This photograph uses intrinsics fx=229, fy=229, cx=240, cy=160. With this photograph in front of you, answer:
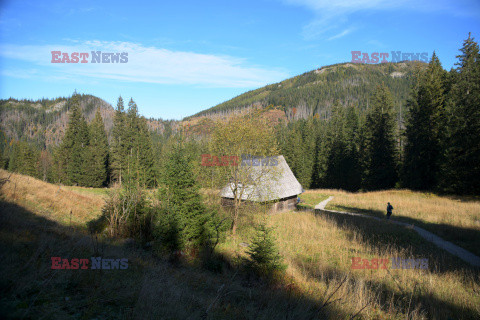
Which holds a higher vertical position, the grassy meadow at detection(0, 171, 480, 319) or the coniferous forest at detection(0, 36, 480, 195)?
the coniferous forest at detection(0, 36, 480, 195)

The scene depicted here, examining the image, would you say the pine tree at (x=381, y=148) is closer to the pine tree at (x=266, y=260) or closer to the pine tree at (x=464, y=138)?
the pine tree at (x=464, y=138)

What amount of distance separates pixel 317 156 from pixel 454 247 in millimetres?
49896

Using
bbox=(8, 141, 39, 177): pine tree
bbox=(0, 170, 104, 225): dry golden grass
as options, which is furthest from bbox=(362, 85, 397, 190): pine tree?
bbox=(8, 141, 39, 177): pine tree

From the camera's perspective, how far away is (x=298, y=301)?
5301mm

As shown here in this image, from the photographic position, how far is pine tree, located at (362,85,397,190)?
4309 cm

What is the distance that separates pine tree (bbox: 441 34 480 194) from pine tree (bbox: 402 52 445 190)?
170 inches

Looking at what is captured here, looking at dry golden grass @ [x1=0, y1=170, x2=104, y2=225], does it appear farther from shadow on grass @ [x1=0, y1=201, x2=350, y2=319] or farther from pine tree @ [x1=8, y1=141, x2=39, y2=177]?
pine tree @ [x1=8, y1=141, x2=39, y2=177]

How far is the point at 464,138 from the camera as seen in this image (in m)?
26.5

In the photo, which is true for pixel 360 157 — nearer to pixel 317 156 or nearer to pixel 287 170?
pixel 317 156

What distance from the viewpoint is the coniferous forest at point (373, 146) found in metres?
26.9

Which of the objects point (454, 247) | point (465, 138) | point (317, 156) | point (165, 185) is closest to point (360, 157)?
point (317, 156)

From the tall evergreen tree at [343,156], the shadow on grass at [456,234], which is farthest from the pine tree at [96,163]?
the tall evergreen tree at [343,156]

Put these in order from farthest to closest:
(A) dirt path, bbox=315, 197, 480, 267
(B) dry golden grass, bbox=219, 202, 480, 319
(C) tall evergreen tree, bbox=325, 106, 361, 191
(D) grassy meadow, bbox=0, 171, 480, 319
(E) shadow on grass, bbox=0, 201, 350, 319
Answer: (C) tall evergreen tree, bbox=325, 106, 361, 191 < (A) dirt path, bbox=315, 197, 480, 267 < (B) dry golden grass, bbox=219, 202, 480, 319 < (D) grassy meadow, bbox=0, 171, 480, 319 < (E) shadow on grass, bbox=0, 201, 350, 319

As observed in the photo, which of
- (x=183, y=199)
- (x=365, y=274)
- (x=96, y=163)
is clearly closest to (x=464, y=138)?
(x=365, y=274)
